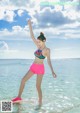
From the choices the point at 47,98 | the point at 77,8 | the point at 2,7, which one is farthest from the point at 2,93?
the point at 77,8

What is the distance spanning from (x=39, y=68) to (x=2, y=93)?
1329 mm

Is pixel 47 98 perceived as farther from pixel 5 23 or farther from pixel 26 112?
pixel 5 23

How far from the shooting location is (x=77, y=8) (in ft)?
25.2

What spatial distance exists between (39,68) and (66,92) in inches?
58.3

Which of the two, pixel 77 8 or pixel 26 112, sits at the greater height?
pixel 77 8

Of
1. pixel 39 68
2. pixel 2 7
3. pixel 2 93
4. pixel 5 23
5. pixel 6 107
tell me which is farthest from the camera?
pixel 5 23

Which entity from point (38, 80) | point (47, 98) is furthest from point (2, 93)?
point (38, 80)

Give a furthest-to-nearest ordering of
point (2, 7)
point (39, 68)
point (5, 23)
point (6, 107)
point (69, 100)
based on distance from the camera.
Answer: point (5, 23)
point (2, 7)
point (69, 100)
point (39, 68)
point (6, 107)

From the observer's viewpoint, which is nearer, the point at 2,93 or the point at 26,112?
the point at 26,112

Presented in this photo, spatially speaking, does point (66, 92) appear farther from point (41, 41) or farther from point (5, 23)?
point (5, 23)

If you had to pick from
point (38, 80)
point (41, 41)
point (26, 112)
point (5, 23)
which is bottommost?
point (26, 112)

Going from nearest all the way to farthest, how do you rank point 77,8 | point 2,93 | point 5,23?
1. point 2,93
2. point 77,8
3. point 5,23

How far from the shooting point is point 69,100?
566 cm

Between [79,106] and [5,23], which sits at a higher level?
[5,23]
